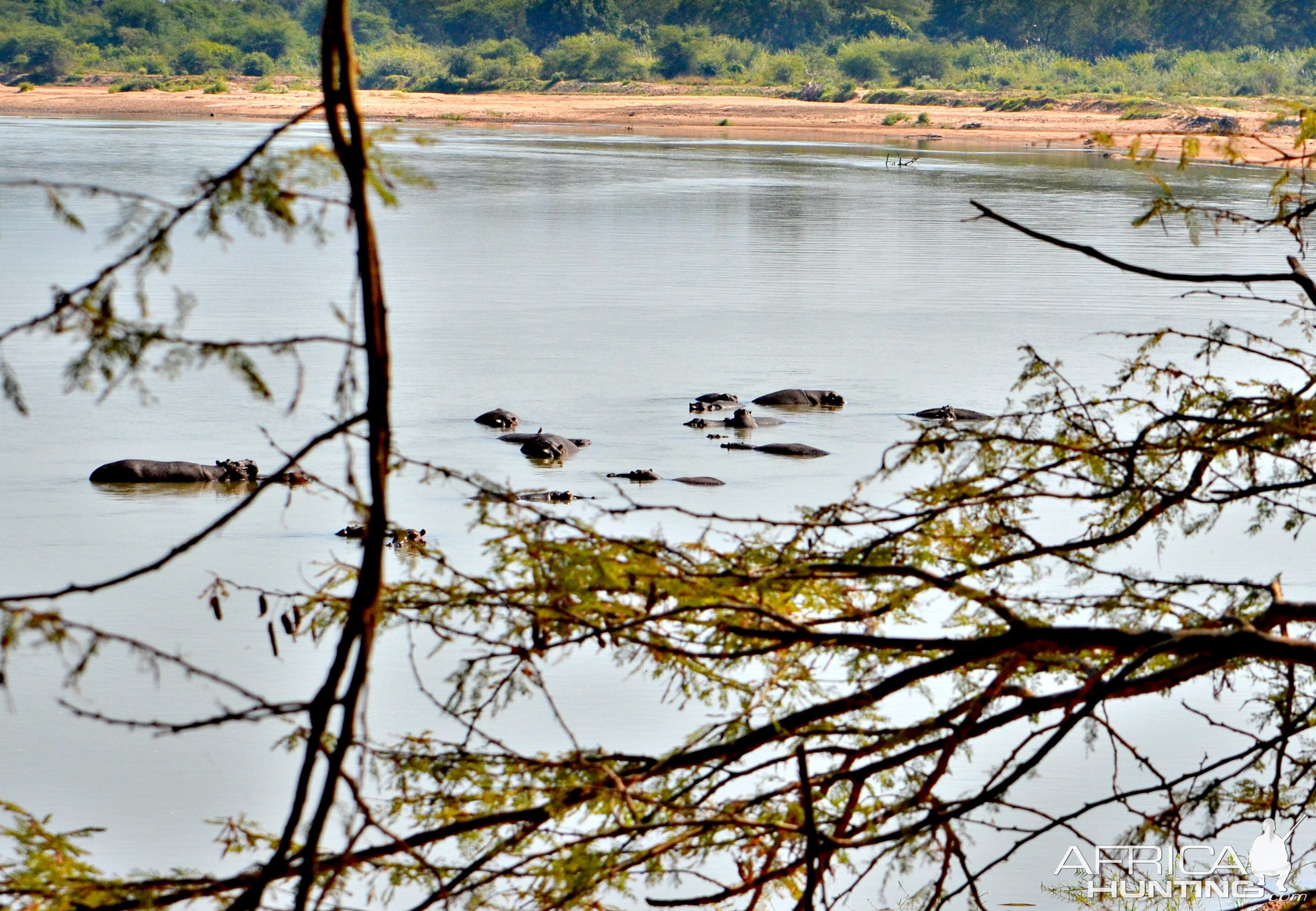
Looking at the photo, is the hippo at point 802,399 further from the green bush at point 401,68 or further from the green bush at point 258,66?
the green bush at point 258,66

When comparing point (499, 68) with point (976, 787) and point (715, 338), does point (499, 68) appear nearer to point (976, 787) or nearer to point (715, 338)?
point (715, 338)

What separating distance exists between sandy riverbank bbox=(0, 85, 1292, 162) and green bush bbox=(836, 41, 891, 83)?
762cm

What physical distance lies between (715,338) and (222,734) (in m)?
9.88

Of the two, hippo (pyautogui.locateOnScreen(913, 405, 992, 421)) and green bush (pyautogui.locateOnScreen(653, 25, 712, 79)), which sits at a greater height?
green bush (pyautogui.locateOnScreen(653, 25, 712, 79))

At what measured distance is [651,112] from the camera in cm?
6316

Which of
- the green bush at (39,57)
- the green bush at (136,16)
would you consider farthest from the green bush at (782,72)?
the green bush at (136,16)

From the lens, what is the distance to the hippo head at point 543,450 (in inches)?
417

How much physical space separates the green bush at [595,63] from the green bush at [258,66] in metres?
12.7

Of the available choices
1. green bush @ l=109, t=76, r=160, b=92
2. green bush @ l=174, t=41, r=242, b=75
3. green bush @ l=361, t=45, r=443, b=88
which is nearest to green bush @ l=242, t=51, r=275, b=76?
green bush @ l=174, t=41, r=242, b=75

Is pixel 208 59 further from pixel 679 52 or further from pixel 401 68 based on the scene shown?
pixel 679 52

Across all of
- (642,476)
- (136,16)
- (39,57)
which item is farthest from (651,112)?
(642,476)

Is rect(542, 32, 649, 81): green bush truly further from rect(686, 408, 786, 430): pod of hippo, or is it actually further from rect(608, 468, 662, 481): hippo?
rect(608, 468, 662, 481): hippo

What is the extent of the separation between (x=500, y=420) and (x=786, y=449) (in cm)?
221

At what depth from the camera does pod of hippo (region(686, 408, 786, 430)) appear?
38.6 feet
